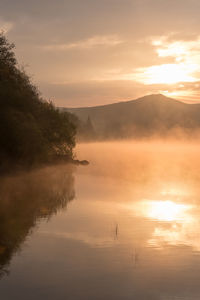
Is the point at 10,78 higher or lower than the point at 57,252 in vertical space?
higher

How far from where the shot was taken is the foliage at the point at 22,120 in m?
42.7

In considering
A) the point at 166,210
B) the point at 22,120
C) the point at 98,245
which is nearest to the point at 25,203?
the point at 166,210

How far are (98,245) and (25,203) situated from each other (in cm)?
1029

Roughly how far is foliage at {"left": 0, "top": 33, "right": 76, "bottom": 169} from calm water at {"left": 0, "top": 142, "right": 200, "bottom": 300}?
476 inches

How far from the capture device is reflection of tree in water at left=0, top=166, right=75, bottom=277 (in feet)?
56.1

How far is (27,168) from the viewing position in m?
46.3

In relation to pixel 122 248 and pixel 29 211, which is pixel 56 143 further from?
pixel 122 248

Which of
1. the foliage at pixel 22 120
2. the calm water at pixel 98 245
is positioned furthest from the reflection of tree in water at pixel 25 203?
the foliage at pixel 22 120

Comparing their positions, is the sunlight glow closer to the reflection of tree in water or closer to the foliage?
the reflection of tree in water

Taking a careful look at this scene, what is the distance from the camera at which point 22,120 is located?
143 feet

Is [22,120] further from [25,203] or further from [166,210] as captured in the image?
[166,210]

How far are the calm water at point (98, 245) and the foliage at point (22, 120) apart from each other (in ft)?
39.7

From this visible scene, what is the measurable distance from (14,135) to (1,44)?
16.7 metres

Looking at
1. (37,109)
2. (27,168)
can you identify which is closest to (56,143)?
(37,109)
